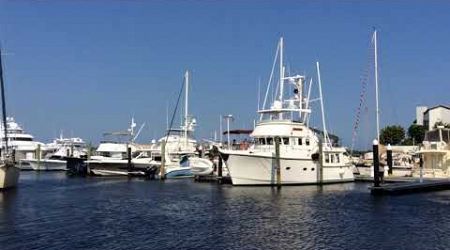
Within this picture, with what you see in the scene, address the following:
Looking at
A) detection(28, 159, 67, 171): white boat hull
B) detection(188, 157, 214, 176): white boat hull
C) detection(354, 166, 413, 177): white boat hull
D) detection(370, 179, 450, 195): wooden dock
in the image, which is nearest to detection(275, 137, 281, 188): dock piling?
detection(370, 179, 450, 195): wooden dock

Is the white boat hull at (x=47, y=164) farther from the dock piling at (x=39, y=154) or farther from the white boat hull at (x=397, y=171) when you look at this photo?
the white boat hull at (x=397, y=171)

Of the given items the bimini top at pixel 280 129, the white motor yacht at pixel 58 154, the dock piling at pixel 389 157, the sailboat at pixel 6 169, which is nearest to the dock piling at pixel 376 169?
the bimini top at pixel 280 129

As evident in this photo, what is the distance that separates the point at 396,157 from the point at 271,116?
4532 centimetres

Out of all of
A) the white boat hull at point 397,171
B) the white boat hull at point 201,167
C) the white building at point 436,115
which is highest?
the white building at point 436,115

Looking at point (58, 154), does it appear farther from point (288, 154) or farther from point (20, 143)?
point (288, 154)

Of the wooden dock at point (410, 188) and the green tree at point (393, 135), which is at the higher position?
the green tree at point (393, 135)

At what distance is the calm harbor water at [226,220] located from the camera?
2634cm

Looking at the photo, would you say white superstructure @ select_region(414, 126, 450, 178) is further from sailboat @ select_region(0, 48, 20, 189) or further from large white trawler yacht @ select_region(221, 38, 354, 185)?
sailboat @ select_region(0, 48, 20, 189)

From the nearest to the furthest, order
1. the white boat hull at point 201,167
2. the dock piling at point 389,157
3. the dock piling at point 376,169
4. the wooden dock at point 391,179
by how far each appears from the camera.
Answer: the dock piling at point 376,169
the wooden dock at point 391,179
the dock piling at point 389,157
the white boat hull at point 201,167

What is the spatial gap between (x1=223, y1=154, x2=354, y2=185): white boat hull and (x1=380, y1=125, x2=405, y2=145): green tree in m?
79.5

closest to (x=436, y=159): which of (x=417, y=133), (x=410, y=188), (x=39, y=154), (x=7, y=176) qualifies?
(x=410, y=188)

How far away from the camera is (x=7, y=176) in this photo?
52.1m

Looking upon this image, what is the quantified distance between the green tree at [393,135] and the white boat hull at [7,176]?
314ft

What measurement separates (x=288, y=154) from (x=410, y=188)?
11748 millimetres
